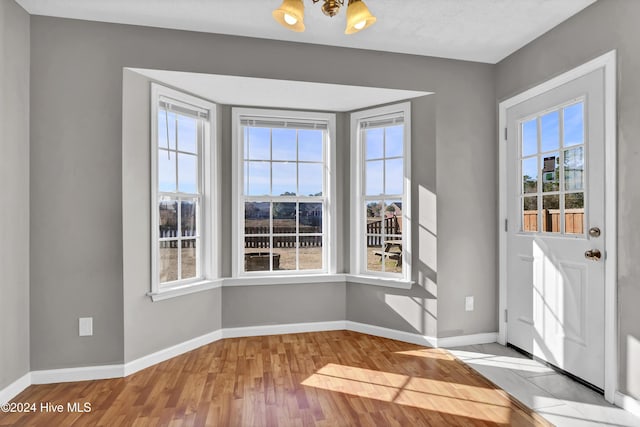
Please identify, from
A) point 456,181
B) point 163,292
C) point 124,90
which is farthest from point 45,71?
point 456,181

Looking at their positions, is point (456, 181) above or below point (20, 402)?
above

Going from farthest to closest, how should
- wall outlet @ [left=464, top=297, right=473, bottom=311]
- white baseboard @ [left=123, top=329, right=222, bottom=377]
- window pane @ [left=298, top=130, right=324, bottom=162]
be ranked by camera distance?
1. window pane @ [left=298, top=130, right=324, bottom=162]
2. wall outlet @ [left=464, top=297, right=473, bottom=311]
3. white baseboard @ [left=123, top=329, right=222, bottom=377]

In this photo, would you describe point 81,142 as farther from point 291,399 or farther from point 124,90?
point 291,399

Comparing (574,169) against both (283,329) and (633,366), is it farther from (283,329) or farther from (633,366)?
(283,329)

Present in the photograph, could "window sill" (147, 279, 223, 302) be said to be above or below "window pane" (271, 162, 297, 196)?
below

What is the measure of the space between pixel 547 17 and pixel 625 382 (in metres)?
2.66

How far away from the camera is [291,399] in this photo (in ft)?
8.11

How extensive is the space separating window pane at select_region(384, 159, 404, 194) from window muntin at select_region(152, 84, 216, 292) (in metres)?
1.81

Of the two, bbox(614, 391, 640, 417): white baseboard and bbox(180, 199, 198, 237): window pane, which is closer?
bbox(614, 391, 640, 417): white baseboard

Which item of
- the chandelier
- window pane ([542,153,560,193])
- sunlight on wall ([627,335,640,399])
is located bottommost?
sunlight on wall ([627,335,640,399])

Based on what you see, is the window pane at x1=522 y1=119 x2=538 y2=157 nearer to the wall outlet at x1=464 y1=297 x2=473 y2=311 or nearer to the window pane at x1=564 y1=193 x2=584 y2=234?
the window pane at x1=564 y1=193 x2=584 y2=234

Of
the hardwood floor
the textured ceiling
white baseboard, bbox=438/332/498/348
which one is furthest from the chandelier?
white baseboard, bbox=438/332/498/348

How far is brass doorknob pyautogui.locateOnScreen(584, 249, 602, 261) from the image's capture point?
8.23ft

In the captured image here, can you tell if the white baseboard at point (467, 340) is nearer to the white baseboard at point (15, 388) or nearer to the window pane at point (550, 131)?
Answer: the window pane at point (550, 131)
